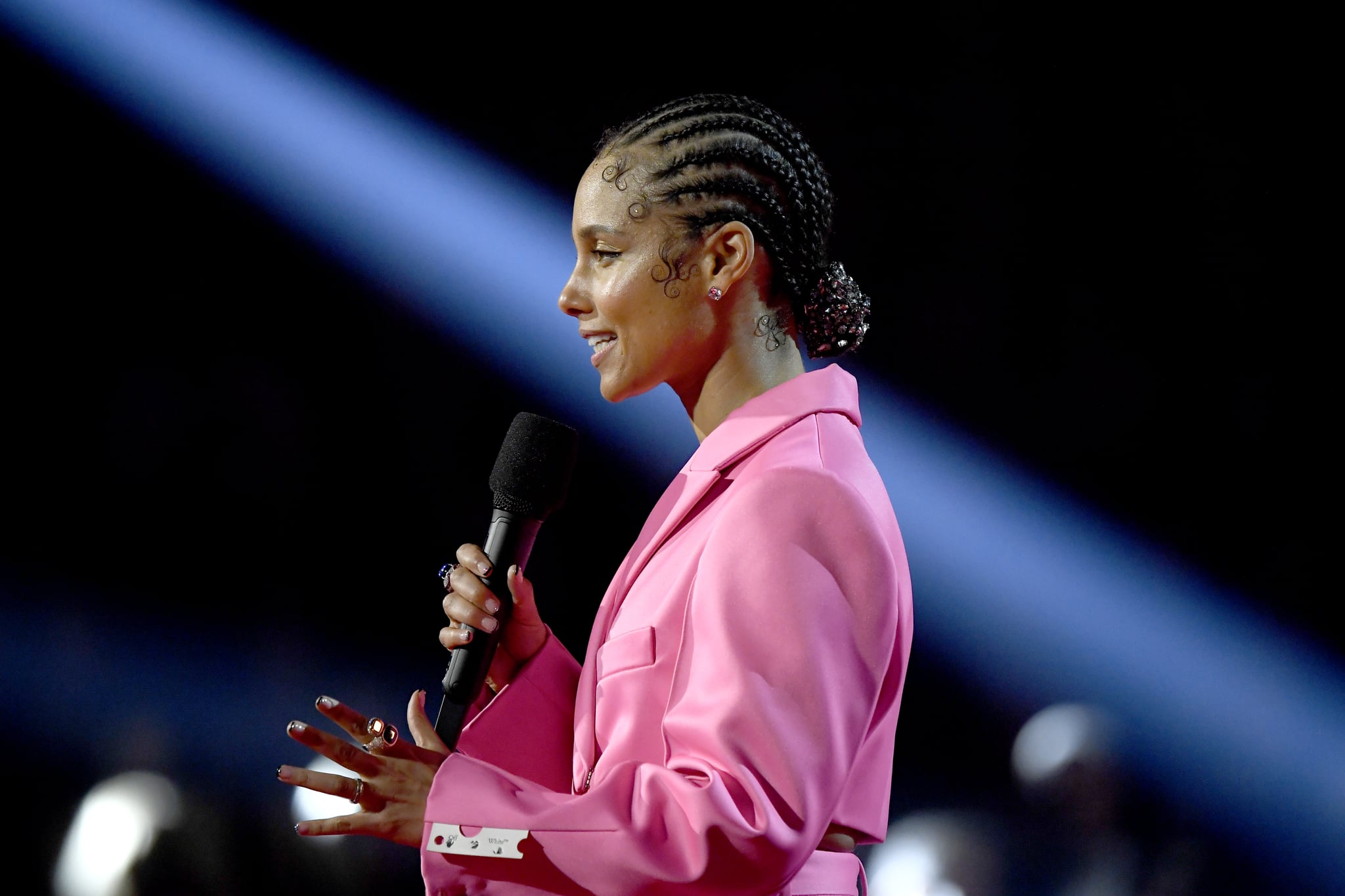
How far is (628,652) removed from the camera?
3.52 ft

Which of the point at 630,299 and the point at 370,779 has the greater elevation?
the point at 630,299

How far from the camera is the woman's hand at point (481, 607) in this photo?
3.70ft

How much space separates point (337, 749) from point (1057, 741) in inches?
90.6

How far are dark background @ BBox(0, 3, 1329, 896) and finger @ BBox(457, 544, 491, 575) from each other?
1732mm

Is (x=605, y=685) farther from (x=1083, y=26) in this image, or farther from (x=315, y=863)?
(x=1083, y=26)

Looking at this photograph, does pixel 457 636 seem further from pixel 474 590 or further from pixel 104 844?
pixel 104 844

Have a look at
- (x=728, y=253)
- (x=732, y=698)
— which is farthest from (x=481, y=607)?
(x=728, y=253)

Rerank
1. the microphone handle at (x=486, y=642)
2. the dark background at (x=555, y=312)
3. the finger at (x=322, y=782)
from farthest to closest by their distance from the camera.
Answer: the dark background at (x=555, y=312), the microphone handle at (x=486, y=642), the finger at (x=322, y=782)

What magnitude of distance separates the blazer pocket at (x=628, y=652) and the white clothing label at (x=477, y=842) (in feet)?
0.77

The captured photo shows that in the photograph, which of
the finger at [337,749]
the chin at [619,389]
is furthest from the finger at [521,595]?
the finger at [337,749]

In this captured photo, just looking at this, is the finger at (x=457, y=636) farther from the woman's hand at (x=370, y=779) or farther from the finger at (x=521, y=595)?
the woman's hand at (x=370, y=779)

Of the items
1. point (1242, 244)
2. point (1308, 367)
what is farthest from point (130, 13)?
point (1308, 367)

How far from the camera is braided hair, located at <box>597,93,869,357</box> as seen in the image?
3.96 feet

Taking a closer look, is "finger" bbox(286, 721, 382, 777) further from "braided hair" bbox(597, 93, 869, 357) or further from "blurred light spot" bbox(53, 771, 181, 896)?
"blurred light spot" bbox(53, 771, 181, 896)
